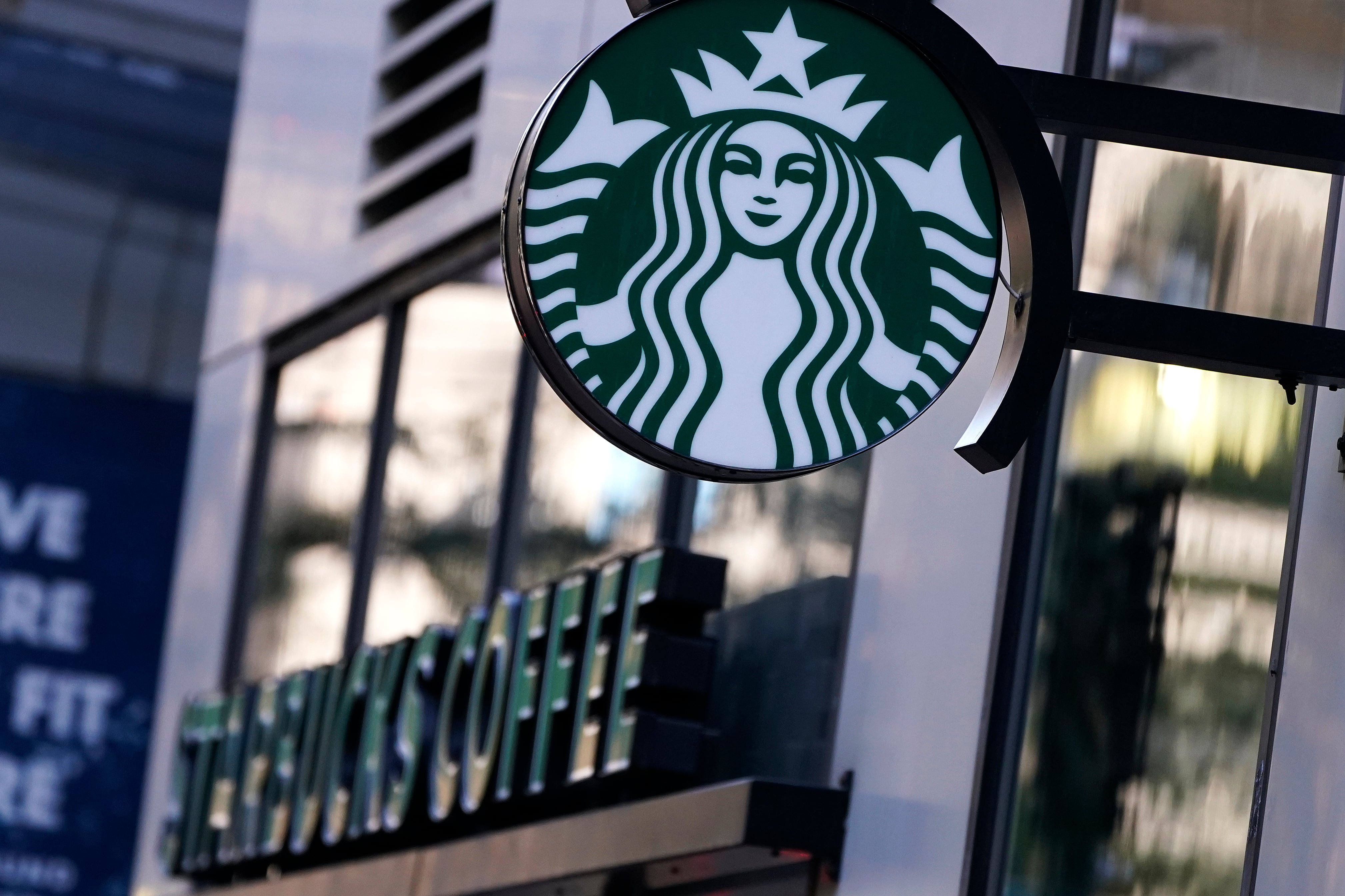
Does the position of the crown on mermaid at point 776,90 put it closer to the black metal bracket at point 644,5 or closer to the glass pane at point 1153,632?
the black metal bracket at point 644,5

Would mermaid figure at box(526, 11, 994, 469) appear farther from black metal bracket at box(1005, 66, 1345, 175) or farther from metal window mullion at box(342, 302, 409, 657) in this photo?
metal window mullion at box(342, 302, 409, 657)

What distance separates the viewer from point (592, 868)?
6375 mm

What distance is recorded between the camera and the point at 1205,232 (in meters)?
4.89

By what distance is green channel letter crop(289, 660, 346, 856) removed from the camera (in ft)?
28.5

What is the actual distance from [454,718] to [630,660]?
1.61 metres

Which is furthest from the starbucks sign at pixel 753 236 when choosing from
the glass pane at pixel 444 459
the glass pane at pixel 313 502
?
the glass pane at pixel 313 502

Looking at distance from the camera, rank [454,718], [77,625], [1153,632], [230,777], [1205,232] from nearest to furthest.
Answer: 1. [1153,632]
2. [1205,232]
3. [454,718]
4. [230,777]
5. [77,625]

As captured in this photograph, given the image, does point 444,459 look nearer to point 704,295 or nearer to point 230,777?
point 230,777

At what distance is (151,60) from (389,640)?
13.8m

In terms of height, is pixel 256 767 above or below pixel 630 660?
below

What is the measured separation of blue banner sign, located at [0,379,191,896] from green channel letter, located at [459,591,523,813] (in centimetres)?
1266

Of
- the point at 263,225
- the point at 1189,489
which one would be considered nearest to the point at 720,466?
the point at 1189,489

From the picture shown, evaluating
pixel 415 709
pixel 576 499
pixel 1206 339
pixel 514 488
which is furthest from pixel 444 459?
pixel 1206 339

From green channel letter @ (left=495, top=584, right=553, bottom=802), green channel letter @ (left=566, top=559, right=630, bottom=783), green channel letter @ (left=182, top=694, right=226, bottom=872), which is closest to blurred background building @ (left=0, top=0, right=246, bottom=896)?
green channel letter @ (left=182, top=694, right=226, bottom=872)
